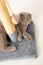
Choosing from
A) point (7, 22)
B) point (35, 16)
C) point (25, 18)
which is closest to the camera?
point (7, 22)

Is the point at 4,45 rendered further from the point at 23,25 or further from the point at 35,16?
the point at 35,16

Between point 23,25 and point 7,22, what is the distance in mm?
182

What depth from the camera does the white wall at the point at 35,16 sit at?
1079 mm

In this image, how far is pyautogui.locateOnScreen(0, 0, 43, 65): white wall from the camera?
1.08 m

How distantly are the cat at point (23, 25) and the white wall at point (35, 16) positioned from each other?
0.33 ft

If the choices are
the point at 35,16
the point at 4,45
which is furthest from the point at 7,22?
the point at 35,16

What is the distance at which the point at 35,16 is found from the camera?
133cm

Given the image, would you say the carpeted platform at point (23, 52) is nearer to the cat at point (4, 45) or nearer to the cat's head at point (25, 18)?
the cat at point (4, 45)

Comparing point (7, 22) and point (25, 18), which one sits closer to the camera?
point (7, 22)

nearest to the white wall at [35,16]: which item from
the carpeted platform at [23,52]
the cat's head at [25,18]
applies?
the carpeted platform at [23,52]

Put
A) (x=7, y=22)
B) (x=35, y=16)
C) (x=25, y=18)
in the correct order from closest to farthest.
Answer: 1. (x=7, y=22)
2. (x=25, y=18)
3. (x=35, y=16)

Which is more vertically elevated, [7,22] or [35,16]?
[7,22]

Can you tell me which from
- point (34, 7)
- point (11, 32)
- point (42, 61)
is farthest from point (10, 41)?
point (34, 7)

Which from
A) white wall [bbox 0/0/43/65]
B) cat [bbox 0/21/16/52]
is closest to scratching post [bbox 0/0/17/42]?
cat [bbox 0/21/16/52]
